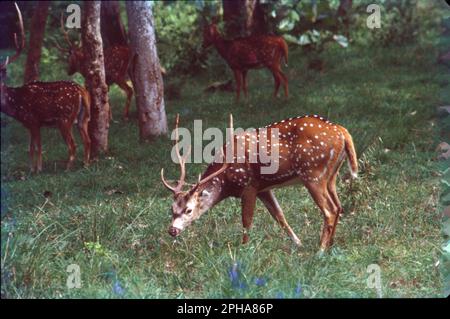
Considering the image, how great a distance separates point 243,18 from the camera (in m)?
12.6

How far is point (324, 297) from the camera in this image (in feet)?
17.7

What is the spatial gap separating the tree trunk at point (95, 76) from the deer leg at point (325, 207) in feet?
10.7

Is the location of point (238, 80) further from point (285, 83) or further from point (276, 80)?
point (285, 83)

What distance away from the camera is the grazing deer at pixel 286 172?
21.0 ft

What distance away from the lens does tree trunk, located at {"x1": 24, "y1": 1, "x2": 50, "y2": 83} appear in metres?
11.0

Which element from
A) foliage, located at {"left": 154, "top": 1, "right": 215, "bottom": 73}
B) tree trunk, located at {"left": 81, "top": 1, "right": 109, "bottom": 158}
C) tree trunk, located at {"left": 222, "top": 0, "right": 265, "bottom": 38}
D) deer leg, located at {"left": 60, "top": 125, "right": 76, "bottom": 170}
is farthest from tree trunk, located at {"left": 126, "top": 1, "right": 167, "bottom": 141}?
tree trunk, located at {"left": 222, "top": 0, "right": 265, "bottom": 38}

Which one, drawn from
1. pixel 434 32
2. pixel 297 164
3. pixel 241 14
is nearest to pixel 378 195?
pixel 297 164

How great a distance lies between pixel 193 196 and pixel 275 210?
0.65m

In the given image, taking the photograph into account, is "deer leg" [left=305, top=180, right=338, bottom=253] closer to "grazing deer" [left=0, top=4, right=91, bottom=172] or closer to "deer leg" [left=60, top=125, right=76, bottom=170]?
"deer leg" [left=60, top=125, right=76, bottom=170]

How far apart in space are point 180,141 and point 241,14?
4.20 m

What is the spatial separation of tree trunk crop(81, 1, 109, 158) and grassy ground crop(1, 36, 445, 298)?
8.2 inches

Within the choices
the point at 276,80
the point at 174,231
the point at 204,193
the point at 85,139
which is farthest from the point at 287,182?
the point at 276,80

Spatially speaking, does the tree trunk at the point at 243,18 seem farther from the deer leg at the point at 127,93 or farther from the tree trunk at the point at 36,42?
the tree trunk at the point at 36,42

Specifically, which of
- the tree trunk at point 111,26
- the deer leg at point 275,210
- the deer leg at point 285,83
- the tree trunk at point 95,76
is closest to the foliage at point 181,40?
the tree trunk at point 111,26
